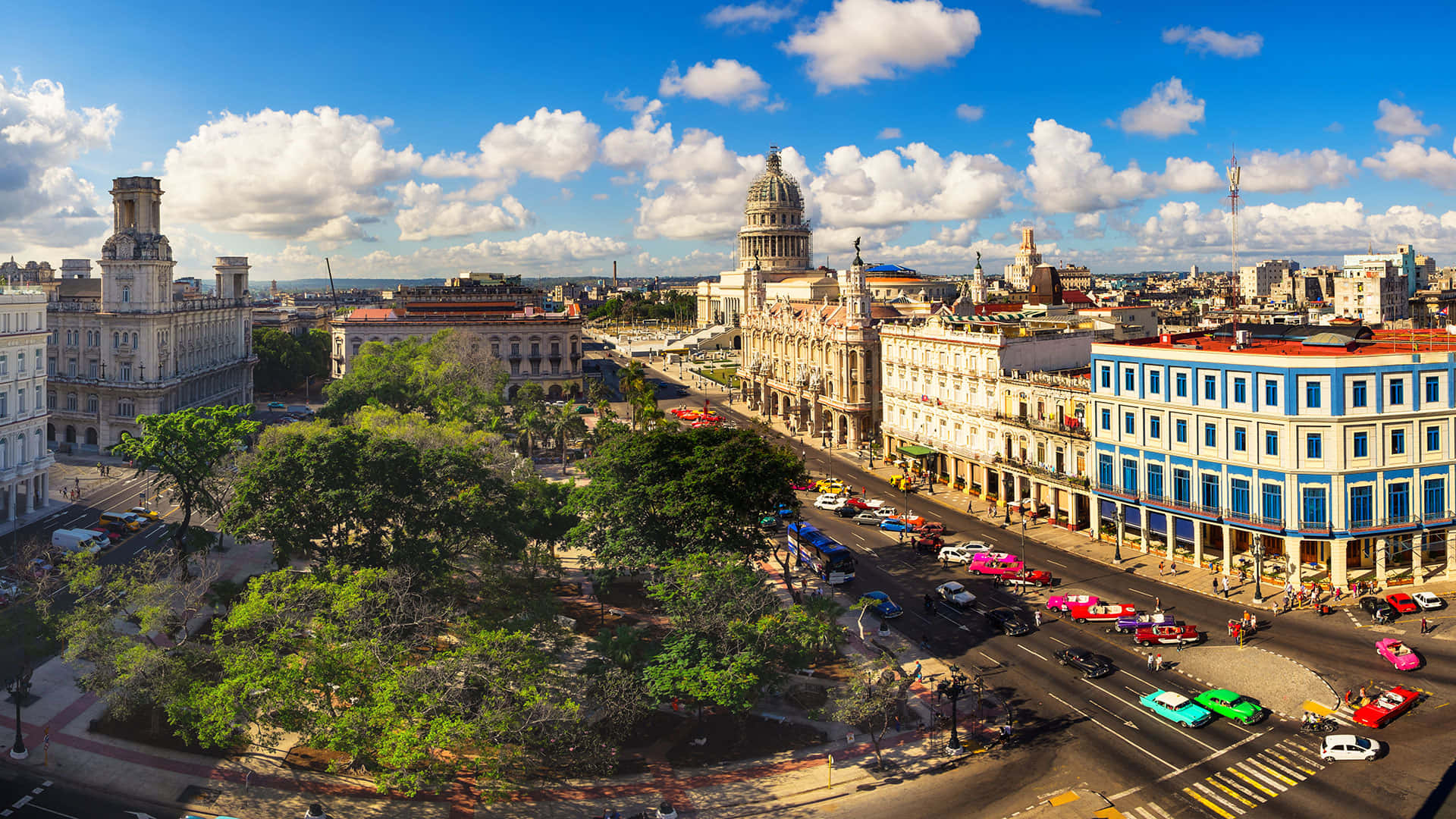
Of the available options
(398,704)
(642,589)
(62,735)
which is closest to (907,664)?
(642,589)

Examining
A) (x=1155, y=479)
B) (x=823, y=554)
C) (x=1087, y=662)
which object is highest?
(x=1155, y=479)

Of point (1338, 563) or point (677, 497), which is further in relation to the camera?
point (1338, 563)

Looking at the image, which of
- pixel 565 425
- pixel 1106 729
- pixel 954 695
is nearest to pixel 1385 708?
pixel 1106 729

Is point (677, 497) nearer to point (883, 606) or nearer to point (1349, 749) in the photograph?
point (883, 606)

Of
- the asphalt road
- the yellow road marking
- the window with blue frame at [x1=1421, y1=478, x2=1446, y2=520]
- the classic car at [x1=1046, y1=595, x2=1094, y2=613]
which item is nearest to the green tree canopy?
the asphalt road

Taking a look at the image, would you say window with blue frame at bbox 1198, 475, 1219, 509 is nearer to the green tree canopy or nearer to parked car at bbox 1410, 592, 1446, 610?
parked car at bbox 1410, 592, 1446, 610

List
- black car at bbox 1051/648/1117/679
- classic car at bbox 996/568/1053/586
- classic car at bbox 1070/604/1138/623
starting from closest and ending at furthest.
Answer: black car at bbox 1051/648/1117/679
classic car at bbox 1070/604/1138/623
classic car at bbox 996/568/1053/586

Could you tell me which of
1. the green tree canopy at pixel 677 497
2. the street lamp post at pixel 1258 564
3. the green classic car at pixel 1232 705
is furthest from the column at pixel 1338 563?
the green tree canopy at pixel 677 497
